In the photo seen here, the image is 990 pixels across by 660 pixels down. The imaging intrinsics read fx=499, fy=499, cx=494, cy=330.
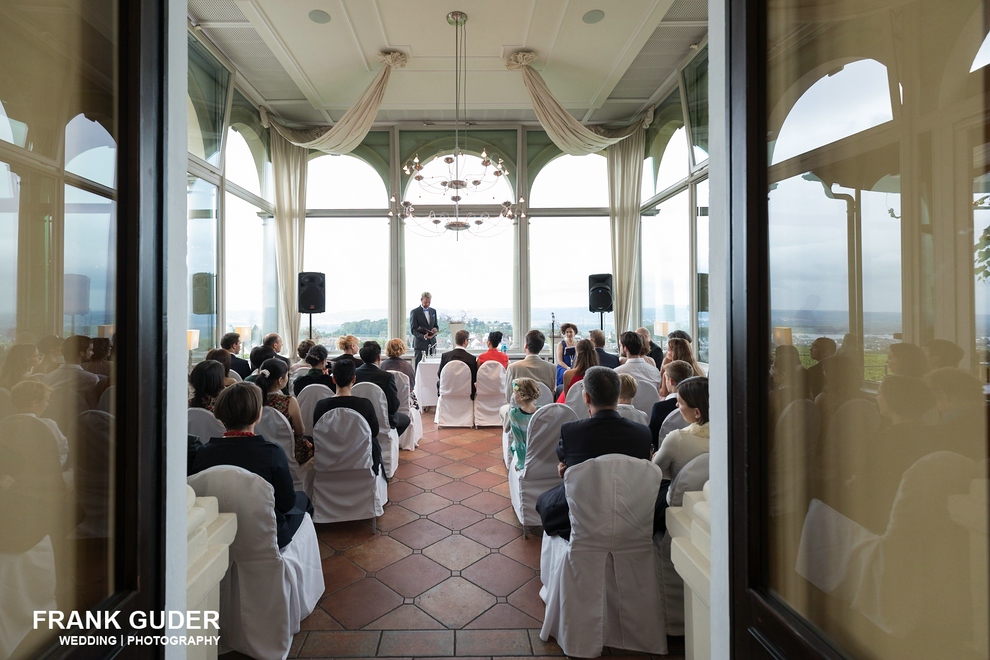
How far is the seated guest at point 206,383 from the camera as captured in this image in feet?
9.84

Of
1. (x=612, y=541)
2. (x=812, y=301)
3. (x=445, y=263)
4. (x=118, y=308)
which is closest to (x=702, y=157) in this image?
(x=445, y=263)

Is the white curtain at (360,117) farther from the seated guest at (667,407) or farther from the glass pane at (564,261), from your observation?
the seated guest at (667,407)

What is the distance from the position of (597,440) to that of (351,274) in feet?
Answer: 23.2

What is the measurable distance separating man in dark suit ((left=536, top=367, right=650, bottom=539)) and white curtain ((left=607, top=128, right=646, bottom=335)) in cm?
591

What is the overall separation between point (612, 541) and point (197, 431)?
90.5 inches

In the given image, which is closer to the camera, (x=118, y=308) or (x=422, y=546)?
(x=118, y=308)

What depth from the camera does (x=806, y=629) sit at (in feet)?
2.85

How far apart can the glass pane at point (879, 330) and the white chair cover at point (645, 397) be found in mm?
2893

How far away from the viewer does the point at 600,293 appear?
7371mm

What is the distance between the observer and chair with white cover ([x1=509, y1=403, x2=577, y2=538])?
2.94 metres

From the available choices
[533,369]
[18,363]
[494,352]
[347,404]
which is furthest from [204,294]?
[18,363]

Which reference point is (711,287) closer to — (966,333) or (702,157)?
(966,333)

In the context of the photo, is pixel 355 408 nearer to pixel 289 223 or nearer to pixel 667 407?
pixel 667 407

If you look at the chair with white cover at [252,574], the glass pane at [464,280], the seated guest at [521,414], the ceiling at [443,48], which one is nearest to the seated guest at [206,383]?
the chair with white cover at [252,574]
